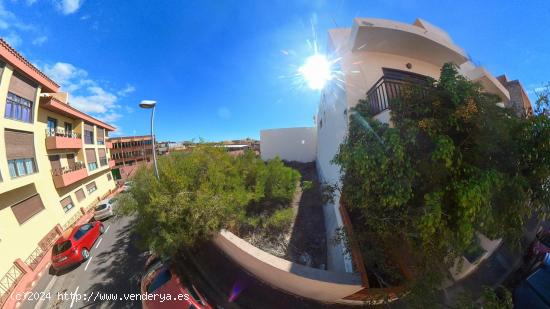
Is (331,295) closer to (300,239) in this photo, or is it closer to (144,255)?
(300,239)

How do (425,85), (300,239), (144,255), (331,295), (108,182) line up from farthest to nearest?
(108,182) < (144,255) < (300,239) < (331,295) < (425,85)

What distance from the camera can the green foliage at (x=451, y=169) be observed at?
232 cm

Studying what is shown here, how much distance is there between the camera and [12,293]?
6.69 metres

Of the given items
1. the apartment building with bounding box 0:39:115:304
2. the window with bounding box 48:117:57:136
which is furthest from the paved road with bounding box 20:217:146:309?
the window with bounding box 48:117:57:136

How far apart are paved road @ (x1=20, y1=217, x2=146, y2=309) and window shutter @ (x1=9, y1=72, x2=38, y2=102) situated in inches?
340

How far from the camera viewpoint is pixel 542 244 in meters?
5.58

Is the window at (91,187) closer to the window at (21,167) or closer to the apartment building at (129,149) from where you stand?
the window at (21,167)

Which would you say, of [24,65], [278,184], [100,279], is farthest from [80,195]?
[278,184]

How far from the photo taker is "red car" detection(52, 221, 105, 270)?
7602 mm

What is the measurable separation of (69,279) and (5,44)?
10.4 m

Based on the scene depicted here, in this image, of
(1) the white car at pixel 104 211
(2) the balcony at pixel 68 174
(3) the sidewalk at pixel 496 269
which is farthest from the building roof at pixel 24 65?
(3) the sidewalk at pixel 496 269

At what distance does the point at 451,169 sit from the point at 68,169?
19754 mm

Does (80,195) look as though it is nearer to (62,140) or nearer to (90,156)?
(90,156)

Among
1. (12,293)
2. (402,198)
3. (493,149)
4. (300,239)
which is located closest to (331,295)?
(300,239)
